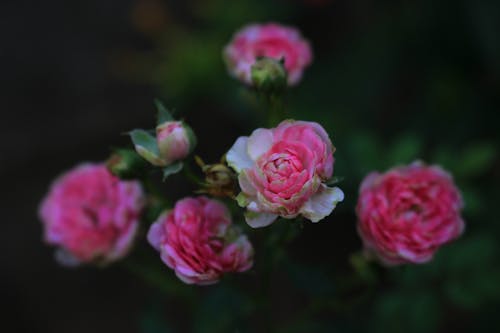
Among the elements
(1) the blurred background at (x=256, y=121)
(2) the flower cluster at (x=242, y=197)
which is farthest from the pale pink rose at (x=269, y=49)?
(1) the blurred background at (x=256, y=121)

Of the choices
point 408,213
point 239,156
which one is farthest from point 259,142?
point 408,213

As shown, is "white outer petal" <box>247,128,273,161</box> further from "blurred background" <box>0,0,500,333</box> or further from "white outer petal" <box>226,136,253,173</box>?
"blurred background" <box>0,0,500,333</box>

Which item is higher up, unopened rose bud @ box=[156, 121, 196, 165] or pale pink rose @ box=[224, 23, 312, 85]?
pale pink rose @ box=[224, 23, 312, 85]

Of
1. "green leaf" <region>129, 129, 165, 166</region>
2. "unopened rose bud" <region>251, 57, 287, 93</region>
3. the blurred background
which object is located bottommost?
the blurred background

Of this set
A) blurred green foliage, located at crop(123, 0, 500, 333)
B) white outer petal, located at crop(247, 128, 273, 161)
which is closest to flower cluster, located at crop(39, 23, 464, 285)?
white outer petal, located at crop(247, 128, 273, 161)

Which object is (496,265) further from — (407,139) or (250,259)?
(250,259)

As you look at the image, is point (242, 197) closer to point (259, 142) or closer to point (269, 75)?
point (259, 142)

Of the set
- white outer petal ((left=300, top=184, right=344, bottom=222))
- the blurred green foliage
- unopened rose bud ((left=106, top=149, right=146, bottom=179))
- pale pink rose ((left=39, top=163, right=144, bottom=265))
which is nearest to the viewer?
white outer petal ((left=300, top=184, right=344, bottom=222))

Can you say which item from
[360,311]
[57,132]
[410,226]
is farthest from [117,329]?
[410,226]
